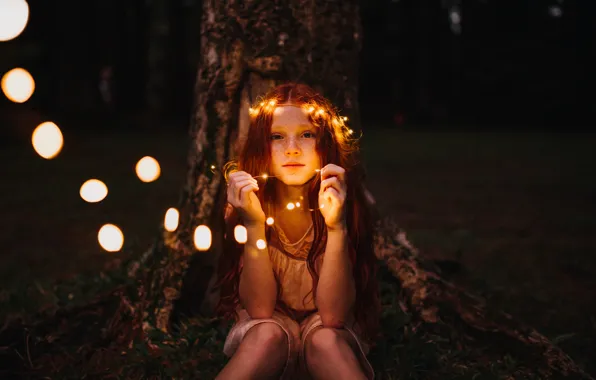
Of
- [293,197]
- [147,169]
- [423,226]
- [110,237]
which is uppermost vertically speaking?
[147,169]

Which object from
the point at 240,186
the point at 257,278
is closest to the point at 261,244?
the point at 257,278

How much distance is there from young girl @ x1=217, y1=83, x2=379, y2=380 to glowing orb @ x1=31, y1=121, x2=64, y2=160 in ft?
2.32

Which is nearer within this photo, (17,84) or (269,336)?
(17,84)

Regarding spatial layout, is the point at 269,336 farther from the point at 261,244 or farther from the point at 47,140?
the point at 47,140

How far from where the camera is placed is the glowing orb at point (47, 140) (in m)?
2.35

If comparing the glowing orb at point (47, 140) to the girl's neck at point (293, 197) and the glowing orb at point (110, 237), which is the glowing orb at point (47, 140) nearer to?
the glowing orb at point (110, 237)

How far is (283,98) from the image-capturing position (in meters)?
2.97

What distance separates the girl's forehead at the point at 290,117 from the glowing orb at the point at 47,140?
0.89 meters

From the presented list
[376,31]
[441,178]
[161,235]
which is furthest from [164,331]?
[376,31]

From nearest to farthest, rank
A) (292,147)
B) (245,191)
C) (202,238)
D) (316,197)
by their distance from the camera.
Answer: (245,191) < (292,147) < (316,197) < (202,238)

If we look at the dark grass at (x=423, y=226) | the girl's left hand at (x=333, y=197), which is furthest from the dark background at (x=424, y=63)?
the girl's left hand at (x=333, y=197)

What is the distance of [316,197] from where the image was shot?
118 inches

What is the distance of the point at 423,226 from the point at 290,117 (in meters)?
5.31

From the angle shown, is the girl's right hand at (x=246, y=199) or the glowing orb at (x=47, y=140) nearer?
the glowing orb at (x=47, y=140)
